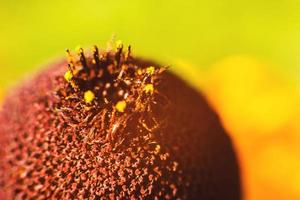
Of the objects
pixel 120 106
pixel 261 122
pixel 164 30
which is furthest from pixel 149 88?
pixel 164 30

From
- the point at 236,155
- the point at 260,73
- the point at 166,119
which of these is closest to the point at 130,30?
the point at 260,73

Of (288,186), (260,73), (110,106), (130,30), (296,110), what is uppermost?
(130,30)

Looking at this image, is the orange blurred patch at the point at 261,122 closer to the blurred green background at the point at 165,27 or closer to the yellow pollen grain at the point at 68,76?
the blurred green background at the point at 165,27

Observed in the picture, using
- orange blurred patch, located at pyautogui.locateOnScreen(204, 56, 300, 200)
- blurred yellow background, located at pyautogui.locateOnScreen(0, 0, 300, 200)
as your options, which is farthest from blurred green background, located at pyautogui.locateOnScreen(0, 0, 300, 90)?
orange blurred patch, located at pyautogui.locateOnScreen(204, 56, 300, 200)

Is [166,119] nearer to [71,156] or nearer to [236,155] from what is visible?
[71,156]

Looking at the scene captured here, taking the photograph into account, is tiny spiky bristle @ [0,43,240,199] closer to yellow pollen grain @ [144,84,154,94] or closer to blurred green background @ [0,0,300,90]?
yellow pollen grain @ [144,84,154,94]
